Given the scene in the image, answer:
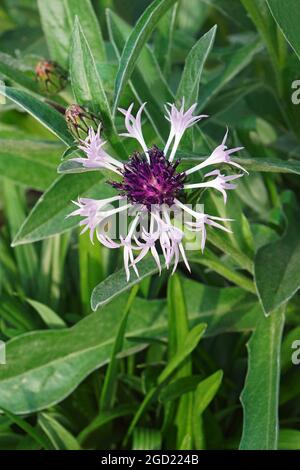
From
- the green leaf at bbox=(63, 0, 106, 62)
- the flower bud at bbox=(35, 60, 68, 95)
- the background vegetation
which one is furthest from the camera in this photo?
the green leaf at bbox=(63, 0, 106, 62)

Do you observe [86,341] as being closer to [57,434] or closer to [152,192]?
[57,434]

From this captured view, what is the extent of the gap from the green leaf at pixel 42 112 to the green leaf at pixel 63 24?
32cm

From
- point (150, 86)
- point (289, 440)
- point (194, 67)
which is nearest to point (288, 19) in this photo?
point (194, 67)

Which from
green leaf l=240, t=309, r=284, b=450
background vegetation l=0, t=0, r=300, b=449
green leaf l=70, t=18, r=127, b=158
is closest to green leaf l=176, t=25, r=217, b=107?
background vegetation l=0, t=0, r=300, b=449

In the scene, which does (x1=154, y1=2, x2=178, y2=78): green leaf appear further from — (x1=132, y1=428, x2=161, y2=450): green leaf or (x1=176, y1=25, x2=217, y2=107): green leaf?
(x1=132, y1=428, x2=161, y2=450): green leaf

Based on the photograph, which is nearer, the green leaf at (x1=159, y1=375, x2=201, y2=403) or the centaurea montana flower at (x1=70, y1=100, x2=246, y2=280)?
the centaurea montana flower at (x1=70, y1=100, x2=246, y2=280)

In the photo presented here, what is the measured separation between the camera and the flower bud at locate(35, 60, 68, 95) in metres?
1.15

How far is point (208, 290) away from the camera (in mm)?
1268

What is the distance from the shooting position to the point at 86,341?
1.22 metres

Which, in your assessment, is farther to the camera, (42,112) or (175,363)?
(175,363)

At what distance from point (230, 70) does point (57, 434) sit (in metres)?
0.63

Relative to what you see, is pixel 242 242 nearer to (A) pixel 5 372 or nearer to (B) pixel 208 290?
(B) pixel 208 290

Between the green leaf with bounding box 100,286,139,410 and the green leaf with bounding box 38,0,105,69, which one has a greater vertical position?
the green leaf with bounding box 38,0,105,69

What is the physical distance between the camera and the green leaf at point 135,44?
0.96 metres
